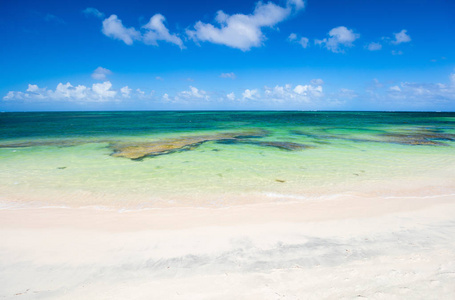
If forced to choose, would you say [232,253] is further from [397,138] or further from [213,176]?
[397,138]

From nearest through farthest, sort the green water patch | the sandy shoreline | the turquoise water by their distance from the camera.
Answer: the sandy shoreline < the turquoise water < the green water patch

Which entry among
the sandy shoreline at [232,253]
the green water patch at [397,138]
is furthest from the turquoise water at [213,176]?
the green water patch at [397,138]

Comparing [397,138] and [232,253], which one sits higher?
[397,138]

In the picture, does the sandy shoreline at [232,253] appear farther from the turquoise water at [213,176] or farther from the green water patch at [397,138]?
the green water patch at [397,138]

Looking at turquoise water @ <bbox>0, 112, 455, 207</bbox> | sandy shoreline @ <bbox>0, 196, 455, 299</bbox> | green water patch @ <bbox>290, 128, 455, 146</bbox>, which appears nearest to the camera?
sandy shoreline @ <bbox>0, 196, 455, 299</bbox>

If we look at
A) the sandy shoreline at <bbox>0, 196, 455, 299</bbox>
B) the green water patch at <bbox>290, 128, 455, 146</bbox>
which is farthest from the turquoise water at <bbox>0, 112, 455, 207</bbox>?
the green water patch at <bbox>290, 128, 455, 146</bbox>

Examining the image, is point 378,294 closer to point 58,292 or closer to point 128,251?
point 128,251

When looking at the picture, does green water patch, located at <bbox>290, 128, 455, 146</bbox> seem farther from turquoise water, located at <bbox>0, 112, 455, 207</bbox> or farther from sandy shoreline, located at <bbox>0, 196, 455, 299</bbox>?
sandy shoreline, located at <bbox>0, 196, 455, 299</bbox>

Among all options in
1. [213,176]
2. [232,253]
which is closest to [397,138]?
[213,176]

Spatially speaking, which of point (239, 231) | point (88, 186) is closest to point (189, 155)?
point (88, 186)
